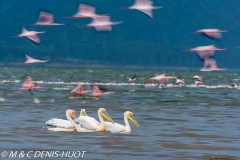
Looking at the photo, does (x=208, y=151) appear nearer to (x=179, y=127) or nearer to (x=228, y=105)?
(x=179, y=127)

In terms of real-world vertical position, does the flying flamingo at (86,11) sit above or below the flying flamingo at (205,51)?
above

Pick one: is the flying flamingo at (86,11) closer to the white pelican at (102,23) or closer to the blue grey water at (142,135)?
the white pelican at (102,23)

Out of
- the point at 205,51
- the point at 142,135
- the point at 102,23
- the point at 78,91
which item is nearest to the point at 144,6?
the point at 102,23

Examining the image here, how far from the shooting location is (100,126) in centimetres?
3139

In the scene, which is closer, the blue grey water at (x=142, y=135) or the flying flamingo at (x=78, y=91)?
the blue grey water at (x=142, y=135)

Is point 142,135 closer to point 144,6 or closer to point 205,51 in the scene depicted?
point 205,51

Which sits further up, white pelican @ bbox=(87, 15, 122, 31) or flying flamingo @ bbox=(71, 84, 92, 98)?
white pelican @ bbox=(87, 15, 122, 31)

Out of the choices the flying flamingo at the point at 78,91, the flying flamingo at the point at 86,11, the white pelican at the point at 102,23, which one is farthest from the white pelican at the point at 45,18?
the flying flamingo at the point at 78,91

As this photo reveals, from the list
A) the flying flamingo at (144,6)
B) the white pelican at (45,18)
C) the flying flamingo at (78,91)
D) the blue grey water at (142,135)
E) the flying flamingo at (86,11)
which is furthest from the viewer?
the flying flamingo at (78,91)

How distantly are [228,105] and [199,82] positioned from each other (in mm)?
39118

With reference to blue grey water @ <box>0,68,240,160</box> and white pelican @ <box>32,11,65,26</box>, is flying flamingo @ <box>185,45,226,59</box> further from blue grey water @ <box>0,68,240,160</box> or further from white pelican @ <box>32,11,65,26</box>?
white pelican @ <box>32,11,65,26</box>

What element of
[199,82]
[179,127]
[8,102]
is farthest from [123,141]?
[199,82]

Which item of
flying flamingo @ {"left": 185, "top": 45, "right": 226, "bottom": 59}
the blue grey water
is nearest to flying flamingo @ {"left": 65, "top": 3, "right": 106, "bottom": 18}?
flying flamingo @ {"left": 185, "top": 45, "right": 226, "bottom": 59}

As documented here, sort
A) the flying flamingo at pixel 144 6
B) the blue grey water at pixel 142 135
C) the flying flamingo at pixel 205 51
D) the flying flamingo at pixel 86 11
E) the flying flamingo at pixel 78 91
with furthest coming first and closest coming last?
the flying flamingo at pixel 78 91, the flying flamingo at pixel 86 11, the flying flamingo at pixel 205 51, the flying flamingo at pixel 144 6, the blue grey water at pixel 142 135
